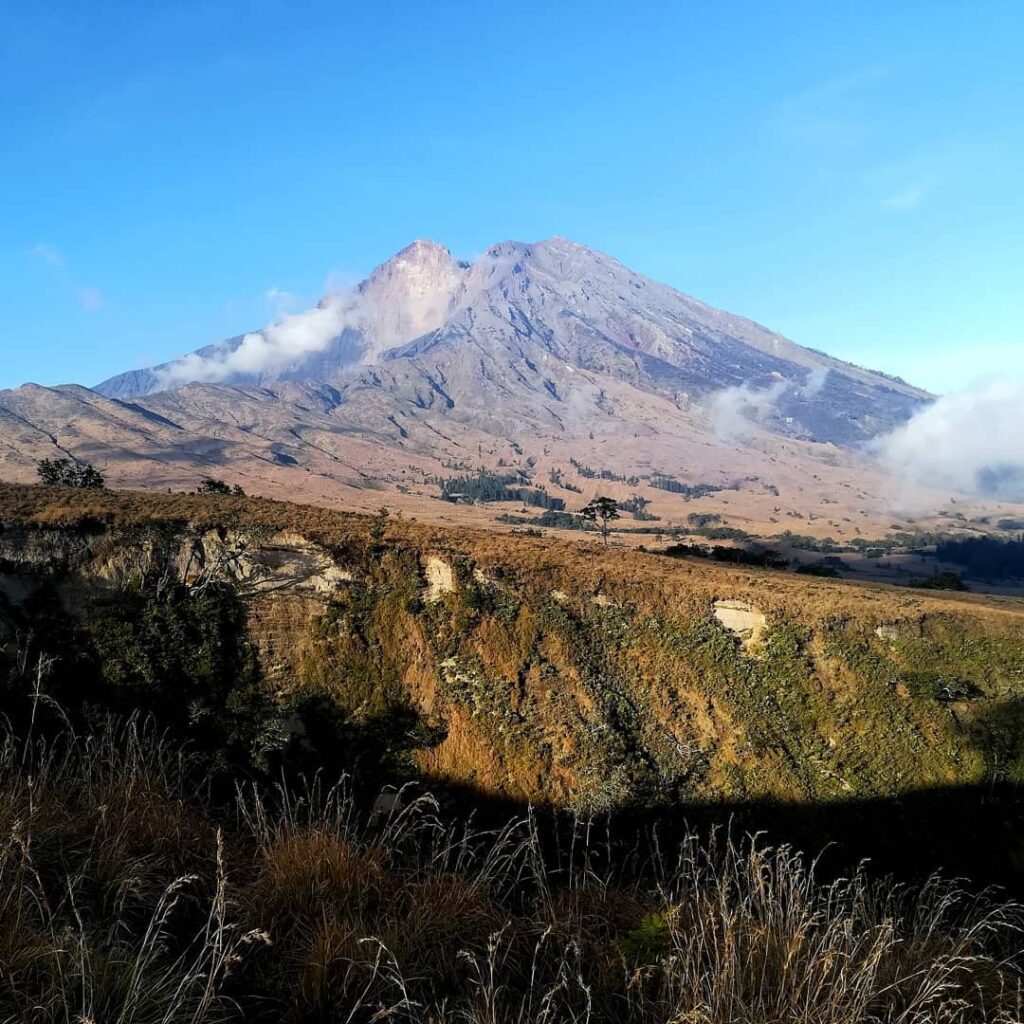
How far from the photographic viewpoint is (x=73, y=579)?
29969 mm

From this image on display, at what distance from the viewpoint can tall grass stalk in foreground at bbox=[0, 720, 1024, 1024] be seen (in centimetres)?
356

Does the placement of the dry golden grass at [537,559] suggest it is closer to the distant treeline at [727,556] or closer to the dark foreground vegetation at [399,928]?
the distant treeline at [727,556]

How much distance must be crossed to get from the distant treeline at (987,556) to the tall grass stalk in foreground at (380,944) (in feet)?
625

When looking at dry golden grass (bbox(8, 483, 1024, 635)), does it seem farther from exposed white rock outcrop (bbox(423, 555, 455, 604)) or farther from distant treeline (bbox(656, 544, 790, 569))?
distant treeline (bbox(656, 544, 790, 569))

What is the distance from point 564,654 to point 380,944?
31.4 meters

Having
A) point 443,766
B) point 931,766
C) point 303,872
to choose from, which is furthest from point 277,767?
point 931,766

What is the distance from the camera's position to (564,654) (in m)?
34.6

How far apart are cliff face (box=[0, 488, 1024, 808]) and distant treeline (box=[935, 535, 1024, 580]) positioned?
154886 millimetres

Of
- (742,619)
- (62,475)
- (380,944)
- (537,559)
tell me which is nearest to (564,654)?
(537,559)

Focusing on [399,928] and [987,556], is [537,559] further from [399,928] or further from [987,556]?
[987,556]

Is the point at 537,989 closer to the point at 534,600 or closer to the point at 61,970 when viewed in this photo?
the point at 61,970

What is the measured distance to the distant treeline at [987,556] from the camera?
543ft

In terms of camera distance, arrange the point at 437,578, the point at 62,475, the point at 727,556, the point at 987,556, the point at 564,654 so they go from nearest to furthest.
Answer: the point at 564,654
the point at 437,578
the point at 62,475
the point at 727,556
the point at 987,556

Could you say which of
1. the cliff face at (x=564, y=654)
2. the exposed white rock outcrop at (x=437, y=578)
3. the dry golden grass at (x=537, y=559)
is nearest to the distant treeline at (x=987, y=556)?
the dry golden grass at (x=537, y=559)
